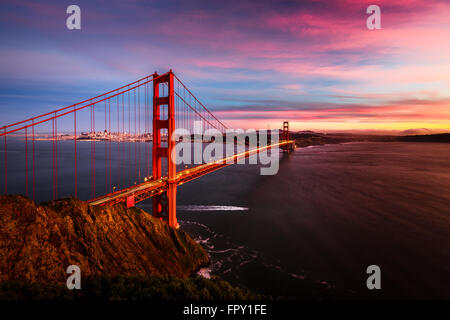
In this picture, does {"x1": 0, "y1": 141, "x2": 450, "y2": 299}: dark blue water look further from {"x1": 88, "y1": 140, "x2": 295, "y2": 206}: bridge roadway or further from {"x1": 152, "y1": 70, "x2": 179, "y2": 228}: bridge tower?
{"x1": 88, "y1": 140, "x2": 295, "y2": 206}: bridge roadway

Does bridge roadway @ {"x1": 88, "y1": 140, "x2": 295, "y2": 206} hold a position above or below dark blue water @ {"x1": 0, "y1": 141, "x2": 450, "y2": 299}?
above

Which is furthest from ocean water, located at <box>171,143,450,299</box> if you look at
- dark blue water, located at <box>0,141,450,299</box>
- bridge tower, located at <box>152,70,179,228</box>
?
bridge tower, located at <box>152,70,179,228</box>

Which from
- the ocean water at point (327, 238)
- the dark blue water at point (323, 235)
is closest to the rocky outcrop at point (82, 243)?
the ocean water at point (327, 238)

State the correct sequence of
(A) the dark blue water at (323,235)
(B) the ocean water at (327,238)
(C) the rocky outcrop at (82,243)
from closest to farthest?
(C) the rocky outcrop at (82,243) < (B) the ocean water at (327,238) < (A) the dark blue water at (323,235)

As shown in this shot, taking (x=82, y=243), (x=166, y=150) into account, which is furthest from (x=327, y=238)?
(x=82, y=243)

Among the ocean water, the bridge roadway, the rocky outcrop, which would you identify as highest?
the bridge roadway

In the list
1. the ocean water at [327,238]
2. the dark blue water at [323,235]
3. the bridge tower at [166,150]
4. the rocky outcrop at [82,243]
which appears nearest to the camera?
the rocky outcrop at [82,243]

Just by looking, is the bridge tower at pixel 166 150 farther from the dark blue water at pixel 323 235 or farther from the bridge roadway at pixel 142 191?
the dark blue water at pixel 323 235

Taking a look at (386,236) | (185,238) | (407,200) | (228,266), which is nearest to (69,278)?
(185,238)
